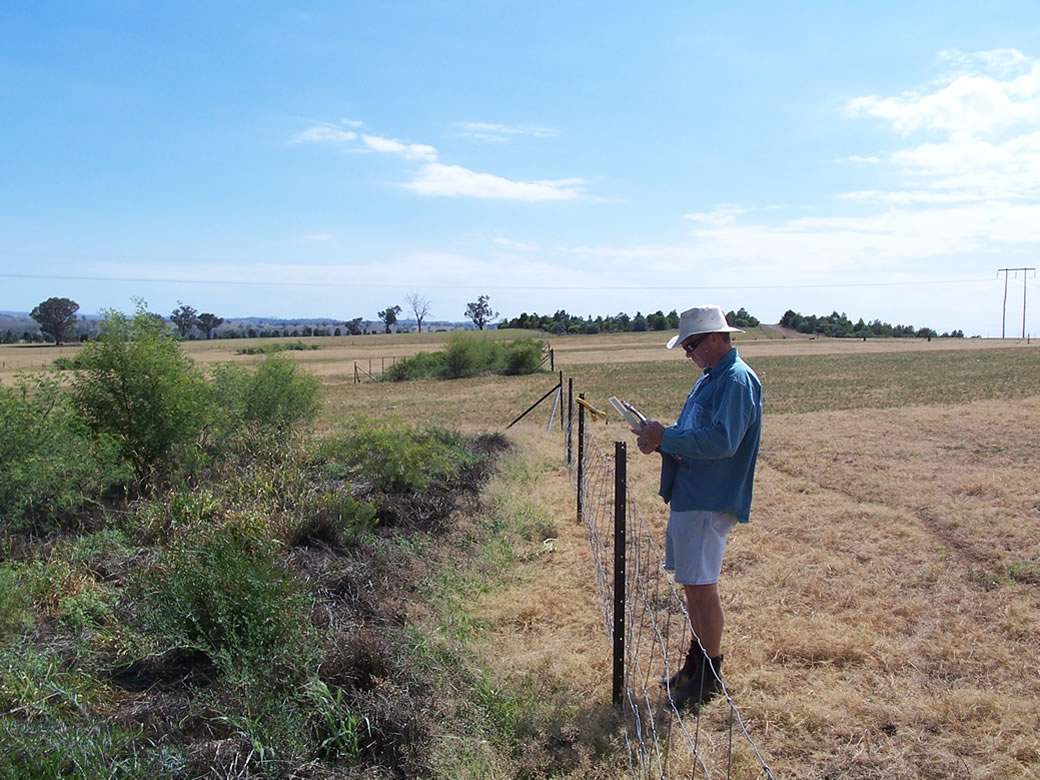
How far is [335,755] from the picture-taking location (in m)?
3.21

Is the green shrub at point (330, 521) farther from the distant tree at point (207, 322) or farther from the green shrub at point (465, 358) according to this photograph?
the distant tree at point (207, 322)

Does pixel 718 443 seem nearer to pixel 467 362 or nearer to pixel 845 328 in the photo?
pixel 467 362

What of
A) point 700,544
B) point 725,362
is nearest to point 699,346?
point 725,362

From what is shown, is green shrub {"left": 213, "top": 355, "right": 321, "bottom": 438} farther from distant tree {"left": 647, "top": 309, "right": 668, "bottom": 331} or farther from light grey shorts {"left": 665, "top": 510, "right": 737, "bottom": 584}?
distant tree {"left": 647, "top": 309, "right": 668, "bottom": 331}

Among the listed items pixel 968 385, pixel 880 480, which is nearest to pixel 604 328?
pixel 968 385

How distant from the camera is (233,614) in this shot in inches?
146

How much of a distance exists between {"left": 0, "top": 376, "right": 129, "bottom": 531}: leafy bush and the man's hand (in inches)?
183

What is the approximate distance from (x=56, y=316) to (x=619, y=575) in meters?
101

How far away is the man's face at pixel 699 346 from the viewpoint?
3619 mm

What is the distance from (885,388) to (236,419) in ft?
72.4

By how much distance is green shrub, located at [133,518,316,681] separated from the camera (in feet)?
11.5

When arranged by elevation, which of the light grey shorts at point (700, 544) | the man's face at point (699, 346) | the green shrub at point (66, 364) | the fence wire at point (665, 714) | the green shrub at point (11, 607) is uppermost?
the man's face at point (699, 346)

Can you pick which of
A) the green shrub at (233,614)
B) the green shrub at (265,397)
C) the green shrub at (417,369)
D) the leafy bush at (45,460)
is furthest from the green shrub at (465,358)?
the green shrub at (233,614)

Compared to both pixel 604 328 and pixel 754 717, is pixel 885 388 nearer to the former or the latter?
pixel 754 717
